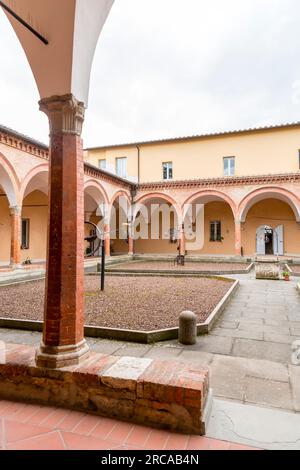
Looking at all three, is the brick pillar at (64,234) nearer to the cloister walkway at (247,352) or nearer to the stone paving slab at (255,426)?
the stone paving slab at (255,426)

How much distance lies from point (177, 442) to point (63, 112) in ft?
11.4

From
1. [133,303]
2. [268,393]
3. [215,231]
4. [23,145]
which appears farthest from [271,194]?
[268,393]

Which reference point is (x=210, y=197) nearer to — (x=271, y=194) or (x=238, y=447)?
(x=271, y=194)

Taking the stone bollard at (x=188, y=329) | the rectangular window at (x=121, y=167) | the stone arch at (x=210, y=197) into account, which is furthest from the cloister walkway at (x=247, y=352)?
the rectangular window at (x=121, y=167)

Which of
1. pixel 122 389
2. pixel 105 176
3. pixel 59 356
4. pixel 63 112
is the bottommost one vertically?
pixel 122 389

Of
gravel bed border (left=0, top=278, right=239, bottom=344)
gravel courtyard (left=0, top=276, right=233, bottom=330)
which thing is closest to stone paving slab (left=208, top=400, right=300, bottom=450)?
gravel bed border (left=0, top=278, right=239, bottom=344)

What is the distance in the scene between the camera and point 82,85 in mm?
3400

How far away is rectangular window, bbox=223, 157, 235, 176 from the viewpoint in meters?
22.2

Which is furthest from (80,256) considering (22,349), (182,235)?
(182,235)

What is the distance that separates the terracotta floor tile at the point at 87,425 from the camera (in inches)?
98.2

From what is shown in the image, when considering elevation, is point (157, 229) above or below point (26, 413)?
above

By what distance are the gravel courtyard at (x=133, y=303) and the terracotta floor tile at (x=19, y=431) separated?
3.12 m

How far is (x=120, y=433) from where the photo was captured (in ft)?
8.09

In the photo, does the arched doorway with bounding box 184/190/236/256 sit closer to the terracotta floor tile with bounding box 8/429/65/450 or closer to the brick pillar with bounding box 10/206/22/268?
the brick pillar with bounding box 10/206/22/268
